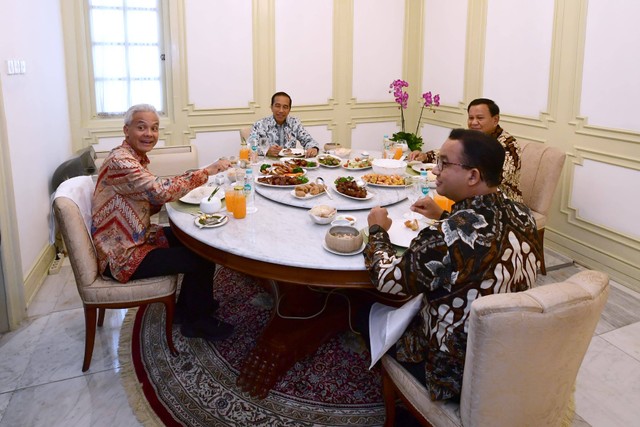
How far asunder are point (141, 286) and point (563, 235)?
307 cm

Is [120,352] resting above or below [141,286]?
below

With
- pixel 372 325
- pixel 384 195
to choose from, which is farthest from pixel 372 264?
pixel 384 195

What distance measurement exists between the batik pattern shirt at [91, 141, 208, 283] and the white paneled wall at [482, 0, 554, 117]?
2.93m

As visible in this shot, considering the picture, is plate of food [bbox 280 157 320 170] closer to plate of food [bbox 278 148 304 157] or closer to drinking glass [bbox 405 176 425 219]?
plate of food [bbox 278 148 304 157]

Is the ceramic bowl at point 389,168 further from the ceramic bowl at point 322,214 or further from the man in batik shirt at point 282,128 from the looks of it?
the man in batik shirt at point 282,128

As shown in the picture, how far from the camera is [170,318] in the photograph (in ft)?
7.70

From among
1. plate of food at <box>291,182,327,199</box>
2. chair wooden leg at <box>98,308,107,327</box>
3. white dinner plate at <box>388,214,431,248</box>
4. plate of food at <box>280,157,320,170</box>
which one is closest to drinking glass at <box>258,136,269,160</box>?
plate of food at <box>280,157,320,170</box>

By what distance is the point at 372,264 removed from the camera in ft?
5.32

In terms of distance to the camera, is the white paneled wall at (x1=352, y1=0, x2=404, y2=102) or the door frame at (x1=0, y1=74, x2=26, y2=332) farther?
the white paneled wall at (x1=352, y1=0, x2=404, y2=102)

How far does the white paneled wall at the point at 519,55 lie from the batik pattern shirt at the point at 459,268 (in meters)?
2.79

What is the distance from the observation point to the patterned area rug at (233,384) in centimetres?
200

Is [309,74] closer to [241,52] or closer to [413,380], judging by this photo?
[241,52]

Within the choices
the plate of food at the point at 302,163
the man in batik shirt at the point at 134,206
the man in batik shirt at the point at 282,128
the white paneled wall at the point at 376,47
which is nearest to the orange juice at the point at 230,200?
the man in batik shirt at the point at 134,206

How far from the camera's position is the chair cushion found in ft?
7.14
